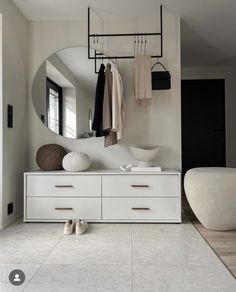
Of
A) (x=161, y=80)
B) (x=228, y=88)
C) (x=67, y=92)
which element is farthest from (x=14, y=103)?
(x=228, y=88)

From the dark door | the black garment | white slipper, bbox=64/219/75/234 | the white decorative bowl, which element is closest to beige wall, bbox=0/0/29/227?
white slipper, bbox=64/219/75/234

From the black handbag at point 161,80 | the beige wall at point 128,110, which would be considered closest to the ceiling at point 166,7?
the beige wall at point 128,110

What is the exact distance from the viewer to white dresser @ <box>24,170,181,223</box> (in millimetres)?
2652

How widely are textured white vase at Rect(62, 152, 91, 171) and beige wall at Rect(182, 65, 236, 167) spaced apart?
10.2 feet

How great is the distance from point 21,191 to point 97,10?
6.59 ft

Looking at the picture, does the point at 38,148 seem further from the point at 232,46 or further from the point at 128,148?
the point at 232,46

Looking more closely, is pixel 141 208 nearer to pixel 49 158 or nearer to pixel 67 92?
pixel 49 158

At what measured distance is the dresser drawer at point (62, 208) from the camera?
2.68 metres

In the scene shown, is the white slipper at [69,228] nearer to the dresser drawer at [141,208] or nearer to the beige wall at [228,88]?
the dresser drawer at [141,208]

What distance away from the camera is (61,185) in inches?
106

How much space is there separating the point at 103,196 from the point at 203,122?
3.18 m

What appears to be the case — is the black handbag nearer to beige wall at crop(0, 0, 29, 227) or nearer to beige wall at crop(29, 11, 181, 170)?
beige wall at crop(29, 11, 181, 170)

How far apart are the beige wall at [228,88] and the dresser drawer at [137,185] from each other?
288 cm

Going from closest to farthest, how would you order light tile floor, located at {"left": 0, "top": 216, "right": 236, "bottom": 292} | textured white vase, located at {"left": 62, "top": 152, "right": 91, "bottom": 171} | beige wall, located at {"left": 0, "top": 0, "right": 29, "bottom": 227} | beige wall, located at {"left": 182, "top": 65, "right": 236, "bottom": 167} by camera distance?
1. light tile floor, located at {"left": 0, "top": 216, "right": 236, "bottom": 292}
2. beige wall, located at {"left": 0, "top": 0, "right": 29, "bottom": 227}
3. textured white vase, located at {"left": 62, "top": 152, "right": 91, "bottom": 171}
4. beige wall, located at {"left": 182, "top": 65, "right": 236, "bottom": 167}
